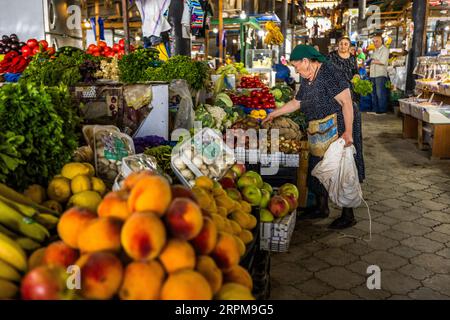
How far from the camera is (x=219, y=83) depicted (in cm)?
837

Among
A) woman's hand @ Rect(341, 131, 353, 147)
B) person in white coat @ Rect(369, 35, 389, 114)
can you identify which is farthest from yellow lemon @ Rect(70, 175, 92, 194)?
person in white coat @ Rect(369, 35, 389, 114)

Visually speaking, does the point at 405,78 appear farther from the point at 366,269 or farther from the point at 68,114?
the point at 68,114

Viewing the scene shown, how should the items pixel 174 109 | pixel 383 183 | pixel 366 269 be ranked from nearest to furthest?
pixel 366 269 < pixel 174 109 < pixel 383 183

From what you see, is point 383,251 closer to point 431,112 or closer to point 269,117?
point 269,117

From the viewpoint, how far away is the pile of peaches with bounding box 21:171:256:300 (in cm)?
147

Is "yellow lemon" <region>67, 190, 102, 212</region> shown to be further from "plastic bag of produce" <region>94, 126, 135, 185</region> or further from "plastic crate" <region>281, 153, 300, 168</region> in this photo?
"plastic crate" <region>281, 153, 300, 168</region>

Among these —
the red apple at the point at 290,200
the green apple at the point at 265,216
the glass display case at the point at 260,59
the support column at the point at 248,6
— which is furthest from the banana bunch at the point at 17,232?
the support column at the point at 248,6

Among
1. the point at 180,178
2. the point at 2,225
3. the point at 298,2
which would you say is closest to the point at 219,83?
the point at 180,178

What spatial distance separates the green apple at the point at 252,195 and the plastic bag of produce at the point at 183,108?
5.81ft

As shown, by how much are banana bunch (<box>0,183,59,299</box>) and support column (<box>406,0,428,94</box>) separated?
1294 cm

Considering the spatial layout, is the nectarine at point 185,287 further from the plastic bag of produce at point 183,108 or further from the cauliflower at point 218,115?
the cauliflower at point 218,115

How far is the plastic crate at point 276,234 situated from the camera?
379 centimetres

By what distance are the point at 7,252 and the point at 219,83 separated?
6960 mm

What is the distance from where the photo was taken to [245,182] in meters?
3.70
